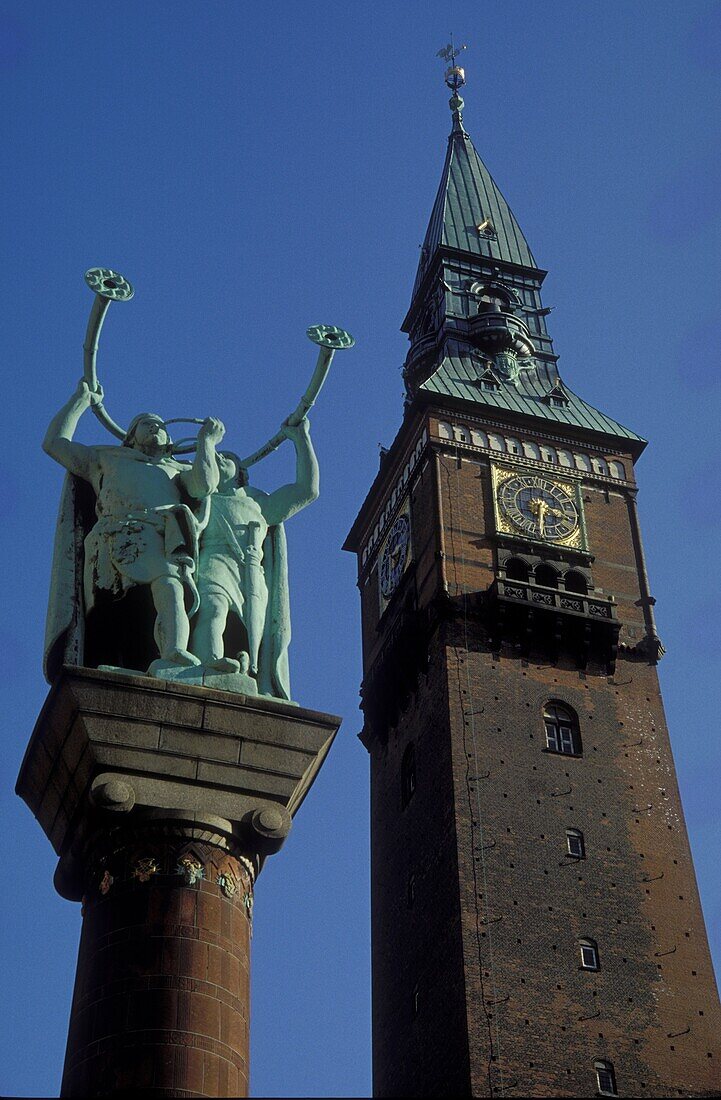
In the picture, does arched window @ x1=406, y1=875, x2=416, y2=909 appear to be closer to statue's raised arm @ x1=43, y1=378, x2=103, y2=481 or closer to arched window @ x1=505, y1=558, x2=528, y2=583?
arched window @ x1=505, y1=558, x2=528, y2=583

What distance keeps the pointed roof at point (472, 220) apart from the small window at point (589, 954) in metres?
28.8

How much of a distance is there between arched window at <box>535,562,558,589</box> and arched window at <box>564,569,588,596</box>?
1.09 feet

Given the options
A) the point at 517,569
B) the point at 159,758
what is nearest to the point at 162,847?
the point at 159,758

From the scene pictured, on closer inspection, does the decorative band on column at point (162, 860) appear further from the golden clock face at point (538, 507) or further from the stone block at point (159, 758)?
the golden clock face at point (538, 507)

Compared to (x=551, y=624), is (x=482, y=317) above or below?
above

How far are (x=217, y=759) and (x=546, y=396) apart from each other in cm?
4157

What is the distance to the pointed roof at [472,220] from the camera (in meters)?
63.7

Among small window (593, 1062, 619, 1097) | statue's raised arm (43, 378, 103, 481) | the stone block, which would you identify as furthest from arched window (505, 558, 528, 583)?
the stone block

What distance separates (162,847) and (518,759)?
30.0 meters

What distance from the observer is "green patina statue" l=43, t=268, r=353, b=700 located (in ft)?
59.6

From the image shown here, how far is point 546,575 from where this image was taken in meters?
50.0

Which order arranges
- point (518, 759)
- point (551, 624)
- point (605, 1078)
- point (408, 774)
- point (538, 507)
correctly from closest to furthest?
point (605, 1078), point (518, 759), point (551, 624), point (408, 774), point (538, 507)

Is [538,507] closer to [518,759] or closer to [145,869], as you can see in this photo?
[518,759]

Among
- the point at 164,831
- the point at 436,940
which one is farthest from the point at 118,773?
the point at 436,940
